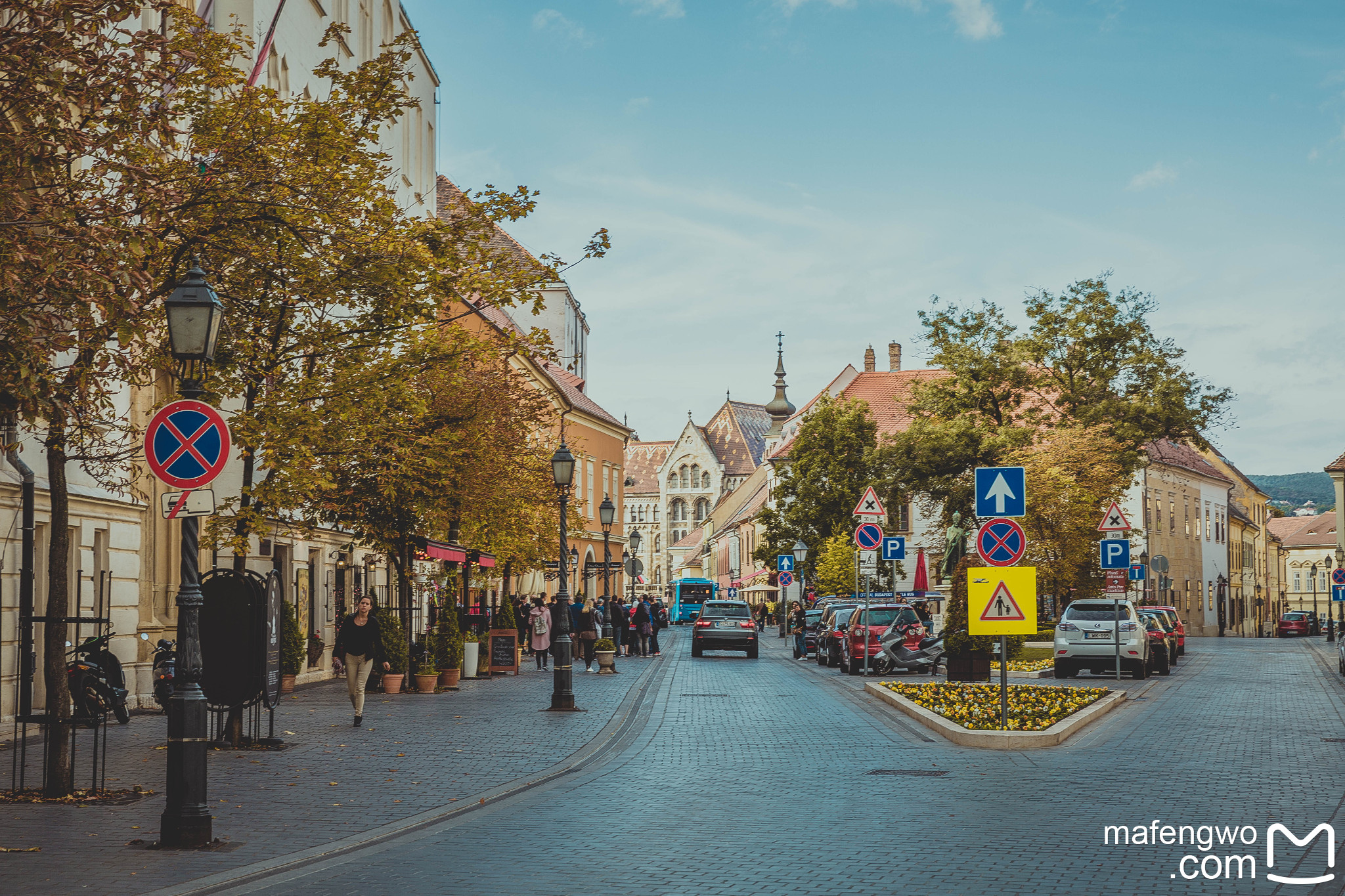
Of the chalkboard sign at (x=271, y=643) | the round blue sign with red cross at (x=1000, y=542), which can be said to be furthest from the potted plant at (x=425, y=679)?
the round blue sign with red cross at (x=1000, y=542)

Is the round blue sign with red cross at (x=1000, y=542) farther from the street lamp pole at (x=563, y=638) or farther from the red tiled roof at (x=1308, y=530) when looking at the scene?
the red tiled roof at (x=1308, y=530)

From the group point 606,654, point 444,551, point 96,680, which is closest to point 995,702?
point 96,680

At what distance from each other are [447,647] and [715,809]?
705 inches

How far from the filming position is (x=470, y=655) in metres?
31.4

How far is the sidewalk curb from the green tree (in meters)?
56.1

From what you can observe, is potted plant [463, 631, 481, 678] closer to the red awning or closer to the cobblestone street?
the red awning

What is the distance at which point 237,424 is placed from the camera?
16.4 meters

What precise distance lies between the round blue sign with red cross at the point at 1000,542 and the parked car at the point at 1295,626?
238 ft

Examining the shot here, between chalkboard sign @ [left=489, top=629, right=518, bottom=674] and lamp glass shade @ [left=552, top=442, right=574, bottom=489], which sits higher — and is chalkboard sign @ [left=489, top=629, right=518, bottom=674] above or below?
below

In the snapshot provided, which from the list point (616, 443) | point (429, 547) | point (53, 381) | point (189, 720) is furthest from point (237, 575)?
point (616, 443)

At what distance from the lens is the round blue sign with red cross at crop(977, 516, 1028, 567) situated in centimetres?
1786

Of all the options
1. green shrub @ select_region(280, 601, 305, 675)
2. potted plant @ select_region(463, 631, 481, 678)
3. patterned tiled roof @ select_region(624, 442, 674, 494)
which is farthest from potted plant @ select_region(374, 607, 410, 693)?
patterned tiled roof @ select_region(624, 442, 674, 494)

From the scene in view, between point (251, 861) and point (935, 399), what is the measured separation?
149 ft

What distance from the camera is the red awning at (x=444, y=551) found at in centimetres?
2852
